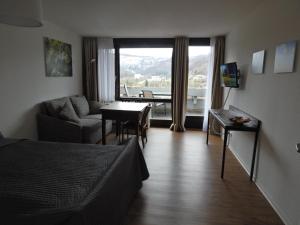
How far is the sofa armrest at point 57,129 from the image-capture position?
3.75 m

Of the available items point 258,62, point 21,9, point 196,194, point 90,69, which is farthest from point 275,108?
point 90,69

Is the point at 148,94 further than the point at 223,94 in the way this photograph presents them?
Yes

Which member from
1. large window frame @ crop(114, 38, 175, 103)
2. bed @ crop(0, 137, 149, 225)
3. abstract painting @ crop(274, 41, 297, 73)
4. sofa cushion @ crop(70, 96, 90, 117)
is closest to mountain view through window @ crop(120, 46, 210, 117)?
large window frame @ crop(114, 38, 175, 103)

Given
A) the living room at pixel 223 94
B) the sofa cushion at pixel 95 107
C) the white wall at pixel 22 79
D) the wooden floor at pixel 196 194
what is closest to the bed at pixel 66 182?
the wooden floor at pixel 196 194

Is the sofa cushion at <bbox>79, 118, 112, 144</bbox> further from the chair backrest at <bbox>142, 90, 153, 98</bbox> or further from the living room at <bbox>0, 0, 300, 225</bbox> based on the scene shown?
the chair backrest at <bbox>142, 90, 153, 98</bbox>

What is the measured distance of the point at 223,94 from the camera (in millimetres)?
5047

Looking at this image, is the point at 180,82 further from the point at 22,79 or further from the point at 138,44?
the point at 22,79

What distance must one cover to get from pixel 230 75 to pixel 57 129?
3338 mm

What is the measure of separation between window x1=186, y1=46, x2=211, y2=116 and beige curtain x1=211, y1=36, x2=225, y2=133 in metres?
0.23

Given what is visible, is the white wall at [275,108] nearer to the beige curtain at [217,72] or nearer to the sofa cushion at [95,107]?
the beige curtain at [217,72]

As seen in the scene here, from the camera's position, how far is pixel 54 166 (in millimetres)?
1964

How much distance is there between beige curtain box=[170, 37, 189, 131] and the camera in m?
5.20

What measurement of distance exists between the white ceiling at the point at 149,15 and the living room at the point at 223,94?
16 millimetres

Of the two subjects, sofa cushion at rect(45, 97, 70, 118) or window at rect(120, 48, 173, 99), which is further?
window at rect(120, 48, 173, 99)
